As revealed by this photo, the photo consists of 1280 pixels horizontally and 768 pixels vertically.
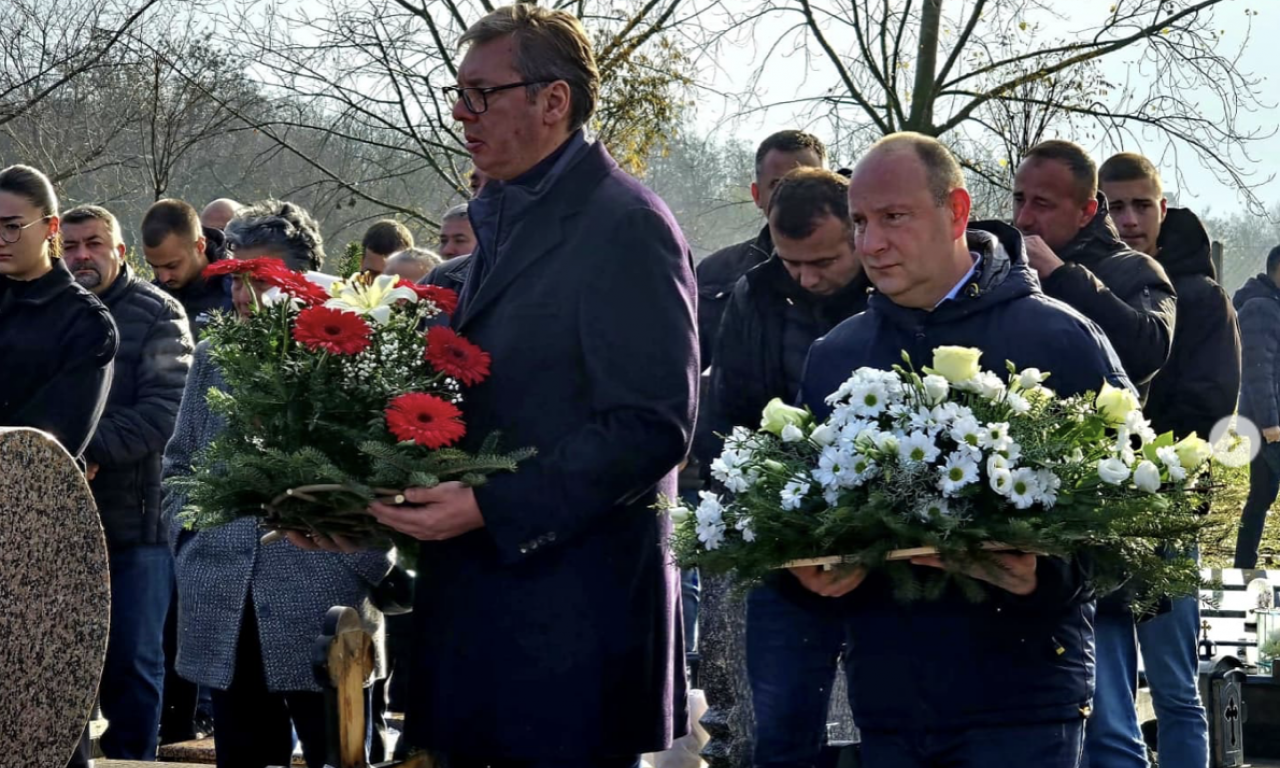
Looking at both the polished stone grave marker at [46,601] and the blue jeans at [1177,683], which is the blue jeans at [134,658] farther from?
the blue jeans at [1177,683]

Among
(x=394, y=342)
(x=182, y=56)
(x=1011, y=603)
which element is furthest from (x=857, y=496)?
(x=182, y=56)

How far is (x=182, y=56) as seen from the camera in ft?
49.8

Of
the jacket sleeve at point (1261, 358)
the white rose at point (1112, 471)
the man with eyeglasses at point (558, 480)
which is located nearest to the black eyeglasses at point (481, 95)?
the man with eyeglasses at point (558, 480)

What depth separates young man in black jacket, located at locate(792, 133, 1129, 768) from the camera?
11.3 ft

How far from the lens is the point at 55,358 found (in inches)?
236

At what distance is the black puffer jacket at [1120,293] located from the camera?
5.21 metres

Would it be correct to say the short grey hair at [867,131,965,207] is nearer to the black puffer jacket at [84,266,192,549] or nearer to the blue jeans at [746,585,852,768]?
the blue jeans at [746,585,852,768]

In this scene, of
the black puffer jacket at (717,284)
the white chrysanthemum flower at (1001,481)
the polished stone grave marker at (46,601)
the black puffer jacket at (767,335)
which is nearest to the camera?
the white chrysanthemum flower at (1001,481)

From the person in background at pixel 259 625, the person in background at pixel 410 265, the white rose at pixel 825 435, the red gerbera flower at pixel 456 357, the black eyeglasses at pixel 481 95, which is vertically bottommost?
the person in background at pixel 259 625

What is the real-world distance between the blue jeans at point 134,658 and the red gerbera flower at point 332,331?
141 inches

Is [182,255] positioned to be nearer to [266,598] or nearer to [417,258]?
[417,258]


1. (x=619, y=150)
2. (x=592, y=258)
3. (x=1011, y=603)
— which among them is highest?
(x=619, y=150)

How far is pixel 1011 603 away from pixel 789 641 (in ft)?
4.99

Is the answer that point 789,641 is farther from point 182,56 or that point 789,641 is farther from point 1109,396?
point 182,56
